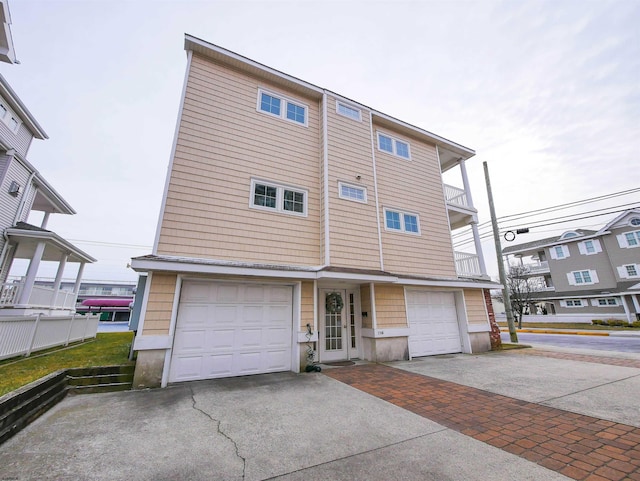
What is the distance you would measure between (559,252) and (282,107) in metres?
35.7

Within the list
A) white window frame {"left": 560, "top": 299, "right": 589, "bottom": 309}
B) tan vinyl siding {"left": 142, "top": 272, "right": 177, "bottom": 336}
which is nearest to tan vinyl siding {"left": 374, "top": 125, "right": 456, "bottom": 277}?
tan vinyl siding {"left": 142, "top": 272, "right": 177, "bottom": 336}

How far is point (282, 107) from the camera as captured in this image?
29.3ft

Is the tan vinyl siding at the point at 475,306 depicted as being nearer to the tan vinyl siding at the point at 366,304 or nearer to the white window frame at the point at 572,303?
the tan vinyl siding at the point at 366,304

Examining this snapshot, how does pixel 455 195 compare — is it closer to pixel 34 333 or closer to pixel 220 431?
pixel 220 431

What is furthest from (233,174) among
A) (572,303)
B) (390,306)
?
(572,303)

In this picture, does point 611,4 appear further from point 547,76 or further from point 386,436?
point 386,436

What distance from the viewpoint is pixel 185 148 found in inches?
275

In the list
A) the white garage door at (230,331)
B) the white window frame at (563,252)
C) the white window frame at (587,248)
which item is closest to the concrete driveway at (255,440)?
the white garage door at (230,331)

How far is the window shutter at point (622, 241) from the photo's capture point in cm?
2353

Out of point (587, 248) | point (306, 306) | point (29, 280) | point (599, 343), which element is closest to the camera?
point (306, 306)

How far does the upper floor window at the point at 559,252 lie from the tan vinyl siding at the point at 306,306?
3492 centimetres

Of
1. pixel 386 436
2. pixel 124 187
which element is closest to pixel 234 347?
pixel 386 436

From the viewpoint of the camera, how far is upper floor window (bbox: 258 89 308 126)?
28.4 ft

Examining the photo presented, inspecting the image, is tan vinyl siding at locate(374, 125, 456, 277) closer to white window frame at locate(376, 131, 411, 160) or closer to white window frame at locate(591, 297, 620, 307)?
white window frame at locate(376, 131, 411, 160)
